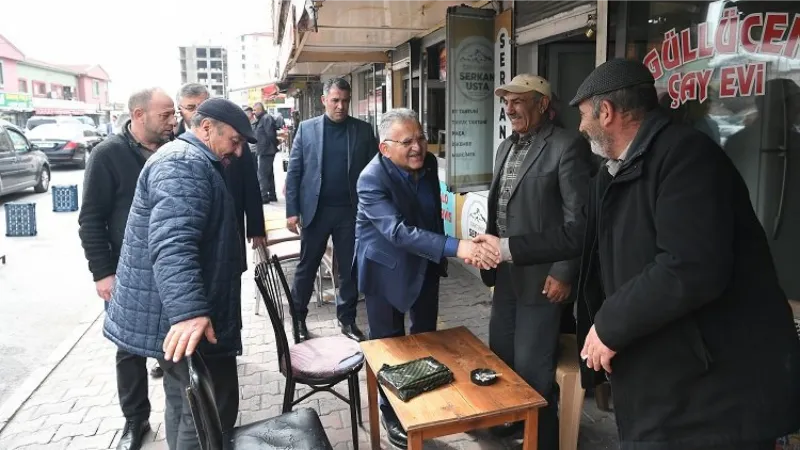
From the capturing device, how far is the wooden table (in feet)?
6.83

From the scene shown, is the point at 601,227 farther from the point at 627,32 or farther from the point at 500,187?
the point at 627,32

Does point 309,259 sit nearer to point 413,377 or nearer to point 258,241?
point 258,241

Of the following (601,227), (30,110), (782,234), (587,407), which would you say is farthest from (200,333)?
(30,110)

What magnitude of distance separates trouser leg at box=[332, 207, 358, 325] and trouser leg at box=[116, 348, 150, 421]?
5.80ft

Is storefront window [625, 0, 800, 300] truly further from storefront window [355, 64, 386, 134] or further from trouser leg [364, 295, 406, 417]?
storefront window [355, 64, 386, 134]

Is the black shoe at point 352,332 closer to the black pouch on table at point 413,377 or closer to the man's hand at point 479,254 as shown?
the man's hand at point 479,254

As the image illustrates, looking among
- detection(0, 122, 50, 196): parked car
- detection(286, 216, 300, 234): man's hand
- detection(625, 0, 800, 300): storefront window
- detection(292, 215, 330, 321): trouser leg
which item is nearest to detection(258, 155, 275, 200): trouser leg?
detection(0, 122, 50, 196): parked car

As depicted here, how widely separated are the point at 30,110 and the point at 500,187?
4665 cm

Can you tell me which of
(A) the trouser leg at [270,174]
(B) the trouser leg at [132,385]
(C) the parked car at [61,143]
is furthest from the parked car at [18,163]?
(B) the trouser leg at [132,385]

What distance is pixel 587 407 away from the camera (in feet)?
11.5

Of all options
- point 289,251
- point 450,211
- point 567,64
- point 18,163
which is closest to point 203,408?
point 289,251

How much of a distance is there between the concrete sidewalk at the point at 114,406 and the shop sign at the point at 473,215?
118 centimetres

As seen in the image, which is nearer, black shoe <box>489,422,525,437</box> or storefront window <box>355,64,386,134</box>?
black shoe <box>489,422,525,437</box>

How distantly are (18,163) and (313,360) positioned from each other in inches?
470
